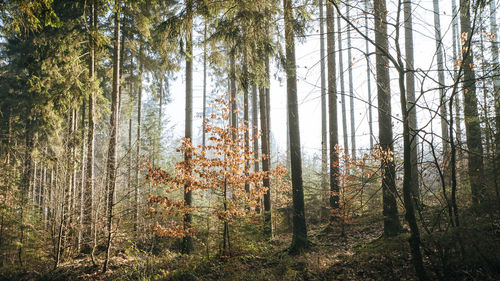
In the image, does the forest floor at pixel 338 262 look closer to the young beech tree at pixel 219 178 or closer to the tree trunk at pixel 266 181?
the tree trunk at pixel 266 181

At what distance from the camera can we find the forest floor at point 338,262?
8.45 ft

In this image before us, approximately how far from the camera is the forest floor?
258cm

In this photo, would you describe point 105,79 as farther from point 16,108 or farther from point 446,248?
point 446,248

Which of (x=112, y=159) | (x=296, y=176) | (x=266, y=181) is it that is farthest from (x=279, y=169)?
(x=112, y=159)

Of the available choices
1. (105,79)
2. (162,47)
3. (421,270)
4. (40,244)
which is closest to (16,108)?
(105,79)

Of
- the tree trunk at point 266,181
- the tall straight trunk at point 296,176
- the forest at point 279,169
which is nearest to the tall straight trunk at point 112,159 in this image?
the forest at point 279,169

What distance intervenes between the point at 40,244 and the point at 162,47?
28.2 ft

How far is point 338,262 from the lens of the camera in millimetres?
5137

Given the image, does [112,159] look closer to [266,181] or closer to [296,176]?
[266,181]

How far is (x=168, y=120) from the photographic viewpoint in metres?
26.0

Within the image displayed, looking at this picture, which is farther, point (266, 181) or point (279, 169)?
point (266, 181)

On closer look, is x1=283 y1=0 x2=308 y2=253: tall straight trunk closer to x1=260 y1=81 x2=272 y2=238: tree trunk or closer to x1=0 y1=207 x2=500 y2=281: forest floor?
x1=0 y1=207 x2=500 y2=281: forest floor

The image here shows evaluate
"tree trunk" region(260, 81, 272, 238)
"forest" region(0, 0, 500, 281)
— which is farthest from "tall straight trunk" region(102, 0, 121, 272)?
"tree trunk" region(260, 81, 272, 238)

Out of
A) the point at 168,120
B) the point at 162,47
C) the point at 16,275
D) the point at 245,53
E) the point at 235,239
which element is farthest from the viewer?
the point at 168,120
